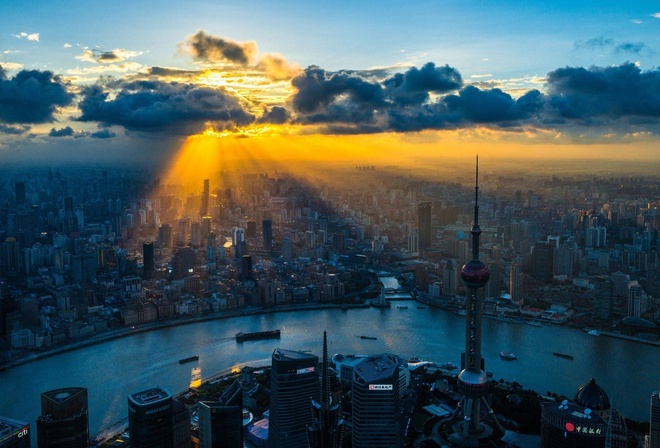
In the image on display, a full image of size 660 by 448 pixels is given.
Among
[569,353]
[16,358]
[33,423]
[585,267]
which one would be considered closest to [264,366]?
[33,423]

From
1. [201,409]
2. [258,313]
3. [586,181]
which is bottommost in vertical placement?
[258,313]

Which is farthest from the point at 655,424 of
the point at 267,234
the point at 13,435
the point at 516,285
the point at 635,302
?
the point at 267,234

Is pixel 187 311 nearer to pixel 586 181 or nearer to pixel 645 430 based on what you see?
pixel 645 430

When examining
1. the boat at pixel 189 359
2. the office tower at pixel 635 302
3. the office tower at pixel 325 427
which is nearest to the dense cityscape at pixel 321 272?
the office tower at pixel 325 427

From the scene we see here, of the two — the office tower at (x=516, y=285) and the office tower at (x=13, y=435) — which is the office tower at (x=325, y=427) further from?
the office tower at (x=516, y=285)

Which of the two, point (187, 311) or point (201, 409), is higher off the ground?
point (201, 409)

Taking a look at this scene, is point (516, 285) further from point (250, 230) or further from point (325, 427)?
point (325, 427)
